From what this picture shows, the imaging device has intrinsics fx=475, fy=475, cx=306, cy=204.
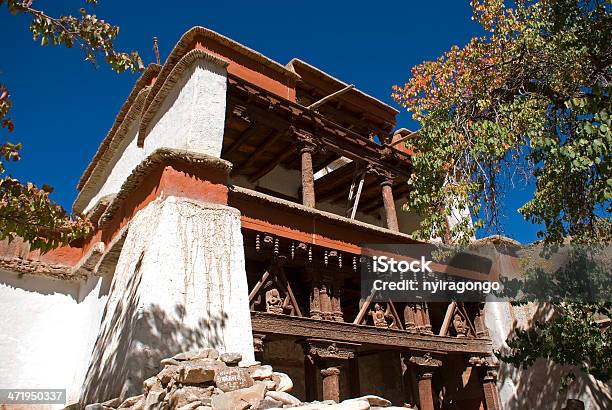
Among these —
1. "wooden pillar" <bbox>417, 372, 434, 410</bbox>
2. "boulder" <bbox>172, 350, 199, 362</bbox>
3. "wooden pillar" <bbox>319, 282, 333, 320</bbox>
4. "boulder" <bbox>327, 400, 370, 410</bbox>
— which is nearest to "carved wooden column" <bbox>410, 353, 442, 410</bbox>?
"wooden pillar" <bbox>417, 372, 434, 410</bbox>

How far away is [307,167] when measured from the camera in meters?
10.4

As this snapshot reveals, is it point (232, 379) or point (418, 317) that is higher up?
point (418, 317)

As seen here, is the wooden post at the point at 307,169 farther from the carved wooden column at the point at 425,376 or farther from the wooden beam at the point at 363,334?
the carved wooden column at the point at 425,376

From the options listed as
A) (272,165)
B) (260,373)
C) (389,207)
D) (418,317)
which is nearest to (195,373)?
(260,373)

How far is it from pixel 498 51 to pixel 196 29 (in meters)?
5.96

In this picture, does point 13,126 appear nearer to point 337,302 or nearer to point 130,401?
point 130,401

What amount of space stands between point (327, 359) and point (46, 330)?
19.2ft

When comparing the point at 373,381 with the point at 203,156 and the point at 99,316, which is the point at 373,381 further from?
the point at 203,156

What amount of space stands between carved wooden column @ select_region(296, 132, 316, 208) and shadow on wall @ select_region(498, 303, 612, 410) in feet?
22.0

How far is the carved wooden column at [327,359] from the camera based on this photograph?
845 centimetres

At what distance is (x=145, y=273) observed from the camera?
21.7ft

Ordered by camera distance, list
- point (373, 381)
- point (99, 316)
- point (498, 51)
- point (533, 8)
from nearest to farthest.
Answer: point (533, 8)
point (498, 51)
point (99, 316)
point (373, 381)

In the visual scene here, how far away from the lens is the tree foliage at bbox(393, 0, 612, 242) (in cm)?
658

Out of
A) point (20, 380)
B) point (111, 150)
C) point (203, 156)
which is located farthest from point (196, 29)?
point (20, 380)
